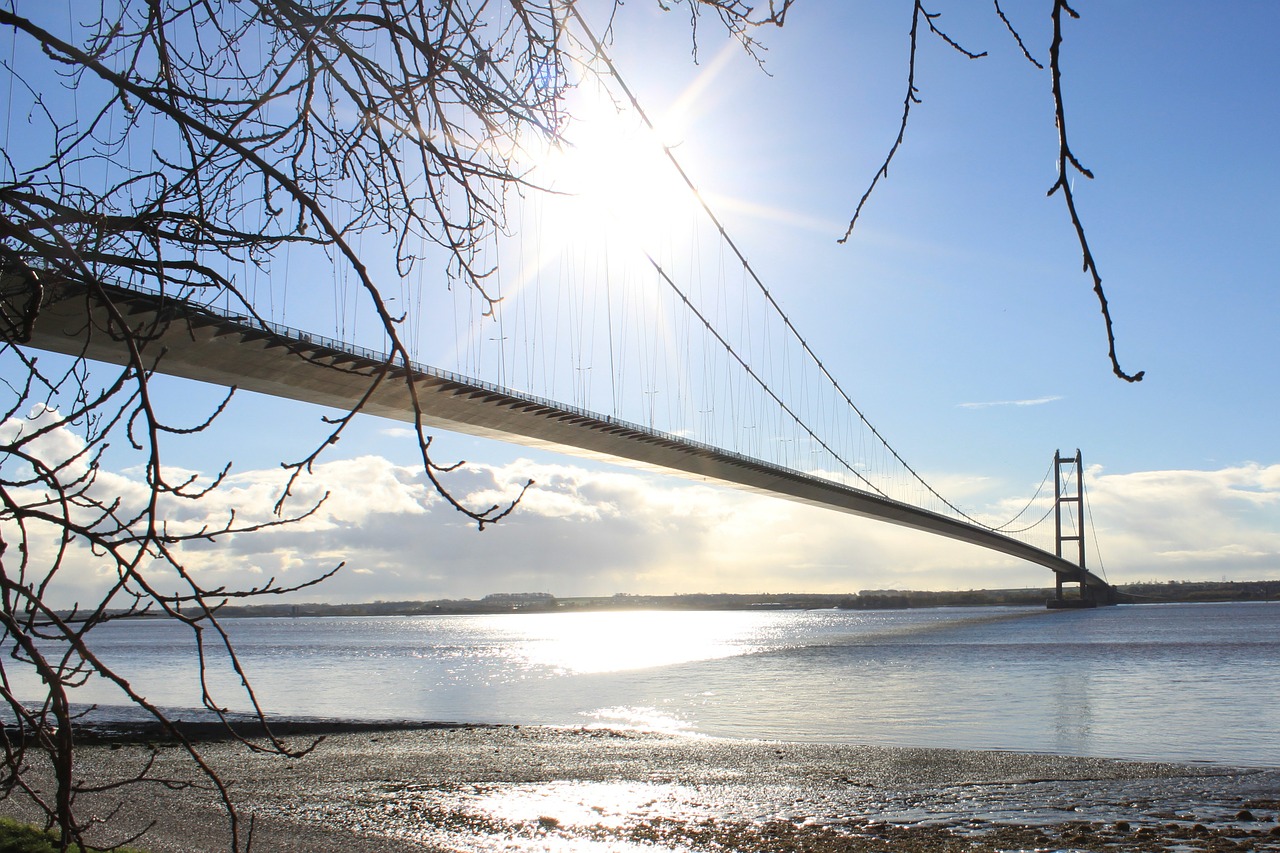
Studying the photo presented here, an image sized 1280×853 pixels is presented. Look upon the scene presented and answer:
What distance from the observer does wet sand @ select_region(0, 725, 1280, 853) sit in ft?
36.4

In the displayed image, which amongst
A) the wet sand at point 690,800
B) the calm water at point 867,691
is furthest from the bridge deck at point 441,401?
the calm water at point 867,691

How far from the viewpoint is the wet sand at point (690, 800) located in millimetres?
11109

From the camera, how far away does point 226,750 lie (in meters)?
19.3

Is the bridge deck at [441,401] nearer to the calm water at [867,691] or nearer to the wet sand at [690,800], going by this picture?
the wet sand at [690,800]

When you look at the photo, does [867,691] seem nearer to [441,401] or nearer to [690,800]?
[441,401]

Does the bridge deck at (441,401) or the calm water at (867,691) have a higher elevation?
the bridge deck at (441,401)

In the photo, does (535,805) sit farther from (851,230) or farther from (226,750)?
(851,230)

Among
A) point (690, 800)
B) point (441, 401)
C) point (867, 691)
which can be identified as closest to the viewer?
point (690, 800)

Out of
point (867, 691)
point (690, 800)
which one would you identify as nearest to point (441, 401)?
point (867, 691)

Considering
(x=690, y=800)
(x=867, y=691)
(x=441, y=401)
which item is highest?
(x=441, y=401)

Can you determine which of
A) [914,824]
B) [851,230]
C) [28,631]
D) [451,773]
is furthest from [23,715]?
[451,773]

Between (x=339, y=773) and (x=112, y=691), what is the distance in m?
28.7

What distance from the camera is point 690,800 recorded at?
13789mm

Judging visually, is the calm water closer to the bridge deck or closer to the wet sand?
the wet sand
